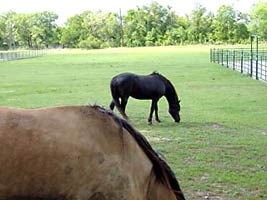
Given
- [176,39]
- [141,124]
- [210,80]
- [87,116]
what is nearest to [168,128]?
[141,124]

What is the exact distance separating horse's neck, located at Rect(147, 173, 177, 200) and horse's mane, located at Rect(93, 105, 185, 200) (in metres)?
0.02

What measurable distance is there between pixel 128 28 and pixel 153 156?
86.3m

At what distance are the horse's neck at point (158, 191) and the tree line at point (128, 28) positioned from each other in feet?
230

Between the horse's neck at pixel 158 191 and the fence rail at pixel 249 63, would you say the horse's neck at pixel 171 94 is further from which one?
the fence rail at pixel 249 63

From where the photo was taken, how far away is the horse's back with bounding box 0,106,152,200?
227cm

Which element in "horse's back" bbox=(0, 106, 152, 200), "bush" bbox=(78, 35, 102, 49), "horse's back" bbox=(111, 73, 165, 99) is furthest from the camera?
"bush" bbox=(78, 35, 102, 49)

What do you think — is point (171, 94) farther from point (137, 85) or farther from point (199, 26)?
point (199, 26)

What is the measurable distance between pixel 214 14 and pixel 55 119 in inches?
3276

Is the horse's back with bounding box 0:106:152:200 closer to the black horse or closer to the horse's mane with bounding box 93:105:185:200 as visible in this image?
the horse's mane with bounding box 93:105:185:200

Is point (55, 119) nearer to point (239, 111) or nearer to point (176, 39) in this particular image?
point (239, 111)

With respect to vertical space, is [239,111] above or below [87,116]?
below

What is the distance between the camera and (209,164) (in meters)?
6.32

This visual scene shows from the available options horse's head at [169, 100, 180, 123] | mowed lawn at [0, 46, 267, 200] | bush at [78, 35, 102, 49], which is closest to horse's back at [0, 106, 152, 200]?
mowed lawn at [0, 46, 267, 200]

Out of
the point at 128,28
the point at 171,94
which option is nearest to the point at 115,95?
the point at 171,94
